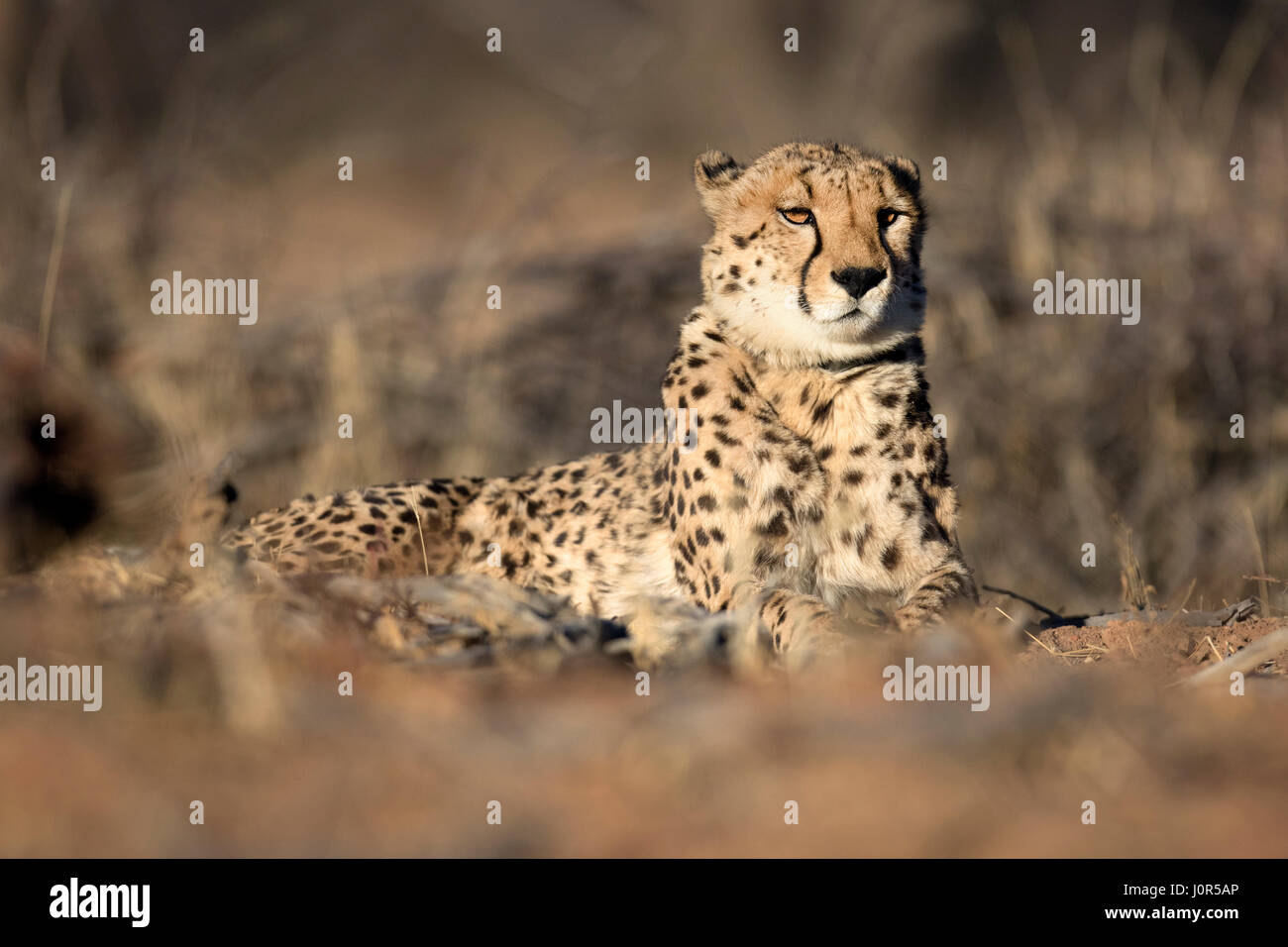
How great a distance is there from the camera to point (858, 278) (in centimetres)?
380

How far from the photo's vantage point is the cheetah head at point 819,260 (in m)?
3.86

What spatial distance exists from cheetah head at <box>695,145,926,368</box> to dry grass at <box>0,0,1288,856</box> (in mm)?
982

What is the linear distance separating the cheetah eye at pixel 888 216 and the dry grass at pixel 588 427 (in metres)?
1.31

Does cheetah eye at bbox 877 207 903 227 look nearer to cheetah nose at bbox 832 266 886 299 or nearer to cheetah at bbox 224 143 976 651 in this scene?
cheetah at bbox 224 143 976 651

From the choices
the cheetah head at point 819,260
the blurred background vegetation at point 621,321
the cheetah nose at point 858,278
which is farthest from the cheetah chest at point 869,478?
the blurred background vegetation at point 621,321

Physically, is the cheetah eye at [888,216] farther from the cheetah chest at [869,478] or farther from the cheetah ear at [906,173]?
the cheetah chest at [869,478]

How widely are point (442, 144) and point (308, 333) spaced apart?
39.6 feet

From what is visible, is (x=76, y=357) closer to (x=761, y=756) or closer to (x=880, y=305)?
(x=880, y=305)

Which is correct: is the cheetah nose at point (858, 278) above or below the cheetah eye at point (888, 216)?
below

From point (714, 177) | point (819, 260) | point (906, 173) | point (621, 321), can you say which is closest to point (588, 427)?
point (621, 321)

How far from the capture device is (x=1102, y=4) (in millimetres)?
19453

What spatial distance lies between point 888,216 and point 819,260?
345mm

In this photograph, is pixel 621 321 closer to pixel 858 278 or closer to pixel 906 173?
pixel 906 173

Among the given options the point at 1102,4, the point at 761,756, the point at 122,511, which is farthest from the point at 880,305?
the point at 1102,4
